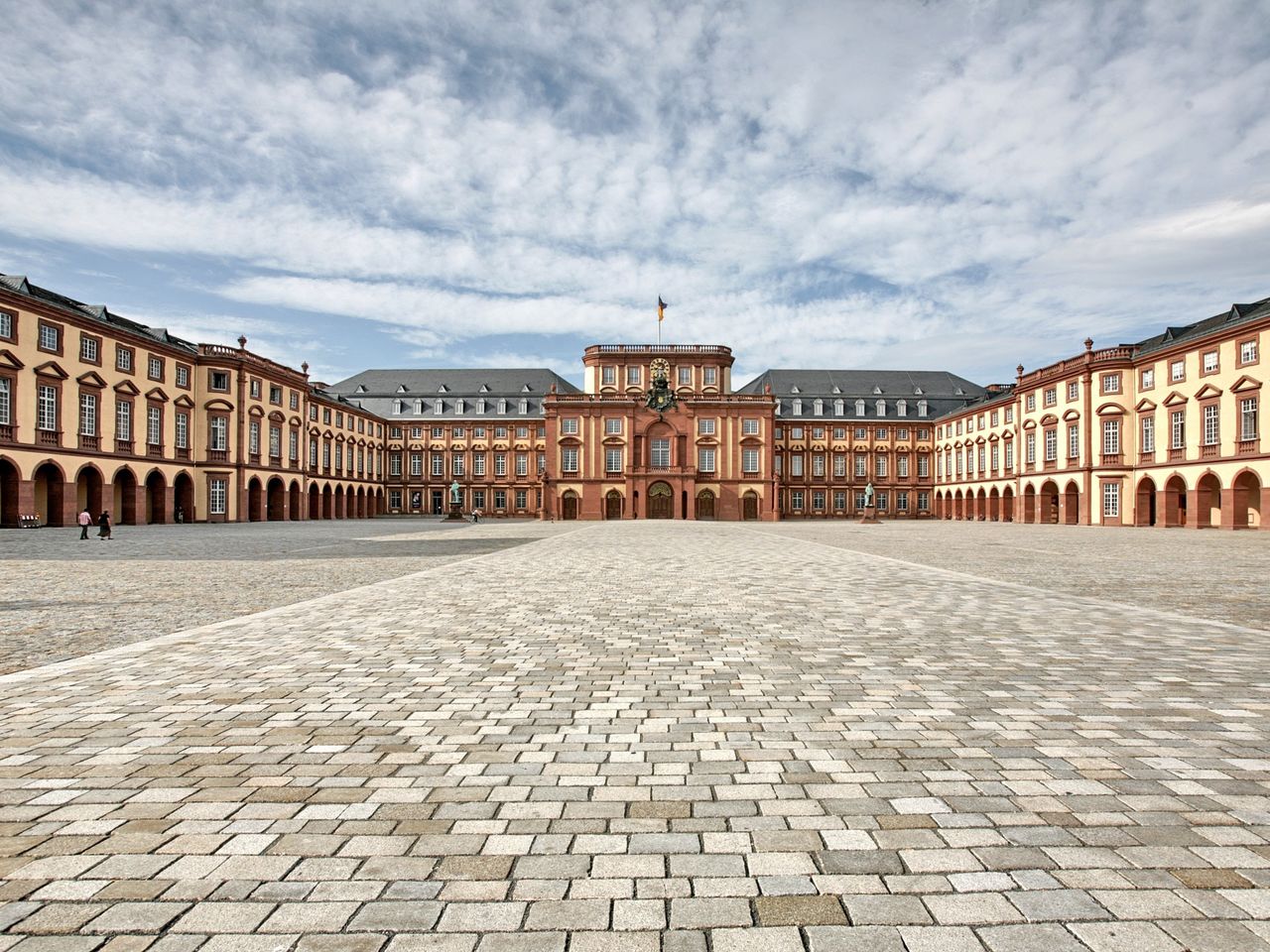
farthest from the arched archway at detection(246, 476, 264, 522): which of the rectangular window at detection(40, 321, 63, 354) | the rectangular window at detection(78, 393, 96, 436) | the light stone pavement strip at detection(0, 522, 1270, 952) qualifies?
the light stone pavement strip at detection(0, 522, 1270, 952)

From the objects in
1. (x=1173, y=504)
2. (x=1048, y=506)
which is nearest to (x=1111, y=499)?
(x=1173, y=504)

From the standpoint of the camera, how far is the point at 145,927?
2.79 m

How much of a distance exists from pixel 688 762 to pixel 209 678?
14.8ft

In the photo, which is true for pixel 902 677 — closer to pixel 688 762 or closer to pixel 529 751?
pixel 688 762

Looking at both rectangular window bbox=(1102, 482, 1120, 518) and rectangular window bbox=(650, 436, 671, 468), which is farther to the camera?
rectangular window bbox=(650, 436, 671, 468)

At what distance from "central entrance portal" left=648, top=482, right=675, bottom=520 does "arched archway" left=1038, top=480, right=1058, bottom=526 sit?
30.1 meters

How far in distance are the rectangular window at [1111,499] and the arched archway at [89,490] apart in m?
62.0

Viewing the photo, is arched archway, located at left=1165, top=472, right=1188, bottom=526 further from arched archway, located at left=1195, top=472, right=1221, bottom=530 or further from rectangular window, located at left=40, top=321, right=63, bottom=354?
rectangular window, located at left=40, top=321, right=63, bottom=354

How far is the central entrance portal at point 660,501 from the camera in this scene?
67125 mm

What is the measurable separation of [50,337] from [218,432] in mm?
13113

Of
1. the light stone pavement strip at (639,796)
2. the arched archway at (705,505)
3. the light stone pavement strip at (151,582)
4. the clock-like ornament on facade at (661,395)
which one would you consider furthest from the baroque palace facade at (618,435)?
the light stone pavement strip at (639,796)

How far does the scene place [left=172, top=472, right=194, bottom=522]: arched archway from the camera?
4806cm

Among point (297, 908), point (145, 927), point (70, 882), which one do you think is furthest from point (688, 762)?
point (70, 882)

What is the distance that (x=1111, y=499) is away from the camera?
48.6 meters
